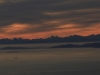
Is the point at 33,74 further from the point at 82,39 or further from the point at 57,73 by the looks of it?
the point at 82,39

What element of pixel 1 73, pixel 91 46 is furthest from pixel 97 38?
pixel 1 73

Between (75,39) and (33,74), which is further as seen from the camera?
(75,39)

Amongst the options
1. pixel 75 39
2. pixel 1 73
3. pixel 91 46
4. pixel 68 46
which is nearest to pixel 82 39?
pixel 75 39

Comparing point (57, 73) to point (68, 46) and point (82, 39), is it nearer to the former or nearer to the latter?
point (68, 46)

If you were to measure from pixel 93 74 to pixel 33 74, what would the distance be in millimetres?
5773

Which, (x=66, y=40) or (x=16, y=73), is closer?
(x=16, y=73)

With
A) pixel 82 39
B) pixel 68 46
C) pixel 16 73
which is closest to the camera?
pixel 16 73

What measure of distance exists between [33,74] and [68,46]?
283 feet

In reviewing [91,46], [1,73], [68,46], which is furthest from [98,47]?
[1,73]

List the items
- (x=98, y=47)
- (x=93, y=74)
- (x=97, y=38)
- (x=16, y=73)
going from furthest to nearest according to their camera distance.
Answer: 1. (x=97, y=38)
2. (x=98, y=47)
3. (x=16, y=73)
4. (x=93, y=74)

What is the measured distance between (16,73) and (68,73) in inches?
210

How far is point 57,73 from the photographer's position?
127ft

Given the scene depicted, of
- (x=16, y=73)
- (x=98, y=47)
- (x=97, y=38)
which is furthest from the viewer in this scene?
(x=97, y=38)

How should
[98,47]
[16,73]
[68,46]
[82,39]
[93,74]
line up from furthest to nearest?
[82,39]
[68,46]
[98,47]
[16,73]
[93,74]
